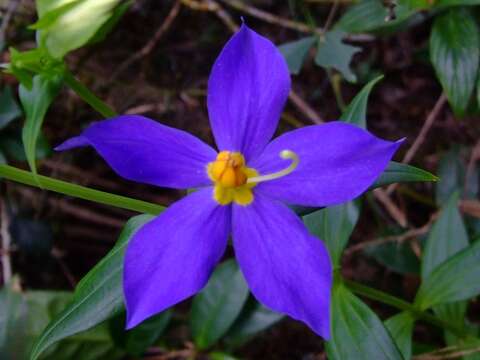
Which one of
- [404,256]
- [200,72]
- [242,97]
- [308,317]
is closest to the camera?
[308,317]

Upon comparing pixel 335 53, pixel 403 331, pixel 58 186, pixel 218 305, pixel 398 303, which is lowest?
pixel 218 305

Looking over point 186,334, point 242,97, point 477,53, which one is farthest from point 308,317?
Answer: point 186,334

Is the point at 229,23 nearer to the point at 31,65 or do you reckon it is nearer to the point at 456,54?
the point at 456,54

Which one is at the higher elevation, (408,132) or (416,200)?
(408,132)

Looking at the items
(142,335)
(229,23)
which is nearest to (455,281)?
(142,335)

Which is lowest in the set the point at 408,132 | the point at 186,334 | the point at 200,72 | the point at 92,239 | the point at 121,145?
the point at 186,334

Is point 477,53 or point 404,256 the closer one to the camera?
point 477,53

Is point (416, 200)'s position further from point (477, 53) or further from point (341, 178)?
point (341, 178)
